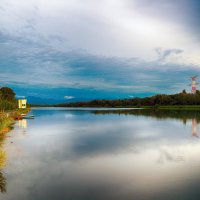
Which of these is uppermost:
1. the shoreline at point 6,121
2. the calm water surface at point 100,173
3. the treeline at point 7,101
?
the treeline at point 7,101

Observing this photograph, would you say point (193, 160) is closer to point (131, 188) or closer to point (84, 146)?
point (131, 188)

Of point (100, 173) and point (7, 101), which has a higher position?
point (7, 101)

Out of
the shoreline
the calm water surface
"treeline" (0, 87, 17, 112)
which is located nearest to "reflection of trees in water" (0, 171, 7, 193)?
the calm water surface

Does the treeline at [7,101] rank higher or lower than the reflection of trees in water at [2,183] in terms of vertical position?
higher

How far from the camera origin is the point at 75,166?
920cm

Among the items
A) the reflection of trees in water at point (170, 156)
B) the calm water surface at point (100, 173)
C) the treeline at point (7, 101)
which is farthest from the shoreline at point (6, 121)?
the reflection of trees in water at point (170, 156)

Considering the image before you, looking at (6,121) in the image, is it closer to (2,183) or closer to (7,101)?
(2,183)

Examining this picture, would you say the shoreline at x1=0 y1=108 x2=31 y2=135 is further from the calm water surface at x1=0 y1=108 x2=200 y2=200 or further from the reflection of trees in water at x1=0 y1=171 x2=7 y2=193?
the reflection of trees in water at x1=0 y1=171 x2=7 y2=193

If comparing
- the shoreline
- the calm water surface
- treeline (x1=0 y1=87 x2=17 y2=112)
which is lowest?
the calm water surface

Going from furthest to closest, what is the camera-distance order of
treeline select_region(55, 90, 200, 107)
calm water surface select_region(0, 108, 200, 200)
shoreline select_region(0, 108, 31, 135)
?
treeline select_region(55, 90, 200, 107), shoreline select_region(0, 108, 31, 135), calm water surface select_region(0, 108, 200, 200)

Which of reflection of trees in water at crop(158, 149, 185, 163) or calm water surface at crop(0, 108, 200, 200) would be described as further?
reflection of trees in water at crop(158, 149, 185, 163)

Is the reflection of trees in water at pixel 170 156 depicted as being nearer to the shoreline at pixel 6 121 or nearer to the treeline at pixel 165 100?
the shoreline at pixel 6 121

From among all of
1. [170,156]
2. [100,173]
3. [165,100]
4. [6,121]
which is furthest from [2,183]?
[165,100]

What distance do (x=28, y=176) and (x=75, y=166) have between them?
6.13 ft
